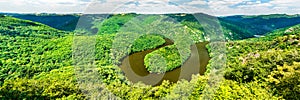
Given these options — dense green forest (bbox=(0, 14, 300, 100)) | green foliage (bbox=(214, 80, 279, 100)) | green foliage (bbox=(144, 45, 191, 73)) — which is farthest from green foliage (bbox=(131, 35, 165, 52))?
green foliage (bbox=(214, 80, 279, 100))

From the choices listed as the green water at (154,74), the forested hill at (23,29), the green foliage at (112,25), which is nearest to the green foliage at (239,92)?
the green water at (154,74)

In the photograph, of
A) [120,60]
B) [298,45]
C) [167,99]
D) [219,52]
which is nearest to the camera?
[167,99]

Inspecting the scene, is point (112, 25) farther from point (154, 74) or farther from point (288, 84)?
point (288, 84)

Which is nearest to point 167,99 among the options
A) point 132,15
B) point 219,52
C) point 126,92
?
point 126,92

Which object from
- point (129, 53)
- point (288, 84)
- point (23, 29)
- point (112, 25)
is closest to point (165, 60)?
point (129, 53)

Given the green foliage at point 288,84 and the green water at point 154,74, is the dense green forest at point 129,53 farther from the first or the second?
the green water at point 154,74

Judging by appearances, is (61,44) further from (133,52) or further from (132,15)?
(132,15)

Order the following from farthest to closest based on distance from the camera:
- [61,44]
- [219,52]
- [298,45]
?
1. [61,44]
2. [219,52]
3. [298,45]

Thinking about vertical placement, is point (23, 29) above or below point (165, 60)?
above

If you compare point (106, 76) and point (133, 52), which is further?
point (133, 52)
